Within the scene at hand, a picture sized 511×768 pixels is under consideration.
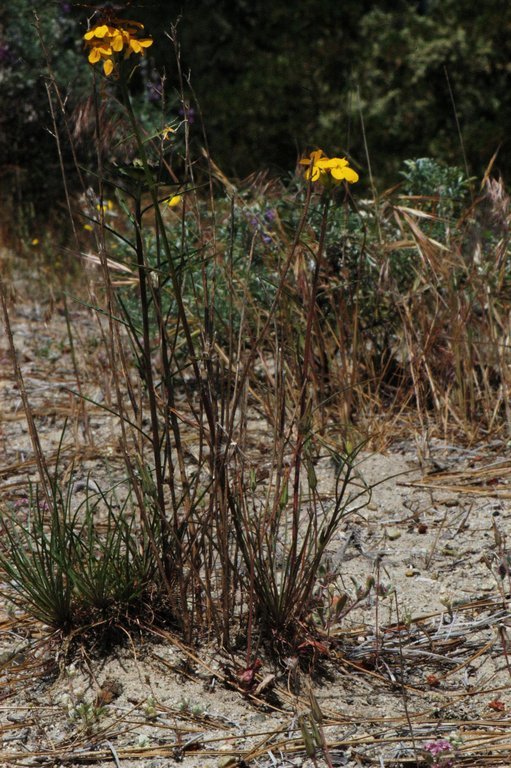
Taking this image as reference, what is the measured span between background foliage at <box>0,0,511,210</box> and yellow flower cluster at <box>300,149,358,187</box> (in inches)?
181

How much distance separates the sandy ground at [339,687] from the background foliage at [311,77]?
14.2ft

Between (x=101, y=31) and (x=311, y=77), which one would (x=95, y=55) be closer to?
(x=101, y=31)

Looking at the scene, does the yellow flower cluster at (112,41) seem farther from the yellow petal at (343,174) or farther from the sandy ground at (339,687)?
the sandy ground at (339,687)

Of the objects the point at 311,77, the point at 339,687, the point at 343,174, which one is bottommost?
the point at 339,687

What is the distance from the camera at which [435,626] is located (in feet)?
6.77

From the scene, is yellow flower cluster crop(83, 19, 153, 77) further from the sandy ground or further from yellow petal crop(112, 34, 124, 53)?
the sandy ground

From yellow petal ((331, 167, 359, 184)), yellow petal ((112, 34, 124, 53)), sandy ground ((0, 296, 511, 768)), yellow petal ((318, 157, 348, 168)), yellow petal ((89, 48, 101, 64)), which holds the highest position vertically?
yellow petal ((112, 34, 124, 53))

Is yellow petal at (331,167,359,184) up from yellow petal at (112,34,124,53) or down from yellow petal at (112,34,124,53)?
down

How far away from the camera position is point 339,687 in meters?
1.88

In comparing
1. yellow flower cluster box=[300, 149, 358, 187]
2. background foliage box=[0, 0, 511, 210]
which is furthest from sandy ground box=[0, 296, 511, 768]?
background foliage box=[0, 0, 511, 210]

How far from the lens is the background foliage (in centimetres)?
609

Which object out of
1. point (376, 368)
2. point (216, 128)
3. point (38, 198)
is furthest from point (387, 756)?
point (216, 128)

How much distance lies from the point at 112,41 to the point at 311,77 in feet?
18.3

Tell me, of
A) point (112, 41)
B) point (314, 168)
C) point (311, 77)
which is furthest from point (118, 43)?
point (311, 77)
